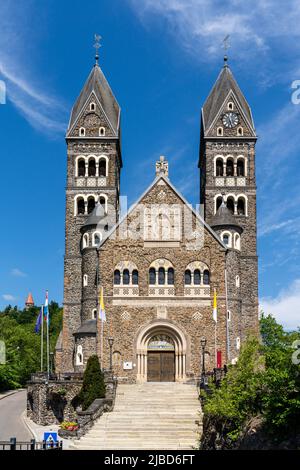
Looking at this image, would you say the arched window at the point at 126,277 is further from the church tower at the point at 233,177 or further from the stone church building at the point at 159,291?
the church tower at the point at 233,177

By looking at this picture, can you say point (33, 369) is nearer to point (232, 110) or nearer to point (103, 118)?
point (103, 118)

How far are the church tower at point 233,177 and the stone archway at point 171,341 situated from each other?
25.3 feet

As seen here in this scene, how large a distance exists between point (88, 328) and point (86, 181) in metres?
14.8

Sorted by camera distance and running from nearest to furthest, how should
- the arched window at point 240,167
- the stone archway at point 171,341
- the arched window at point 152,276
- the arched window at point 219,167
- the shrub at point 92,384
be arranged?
1. the shrub at point 92,384
2. the stone archway at point 171,341
3. the arched window at point 152,276
4. the arched window at point 240,167
5. the arched window at point 219,167

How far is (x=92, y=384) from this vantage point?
3812 cm

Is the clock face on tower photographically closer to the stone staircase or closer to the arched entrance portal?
the arched entrance portal

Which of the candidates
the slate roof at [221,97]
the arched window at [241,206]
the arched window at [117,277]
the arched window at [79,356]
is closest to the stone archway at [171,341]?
the arched window at [117,277]

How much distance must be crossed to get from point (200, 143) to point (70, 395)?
31719 millimetres

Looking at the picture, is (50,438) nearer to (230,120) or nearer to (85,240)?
(85,240)

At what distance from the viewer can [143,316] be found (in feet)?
153

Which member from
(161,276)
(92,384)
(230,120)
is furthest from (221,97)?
(92,384)

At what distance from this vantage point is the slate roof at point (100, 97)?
194ft

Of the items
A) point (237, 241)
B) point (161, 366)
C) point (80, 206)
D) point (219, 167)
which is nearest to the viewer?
point (161, 366)
